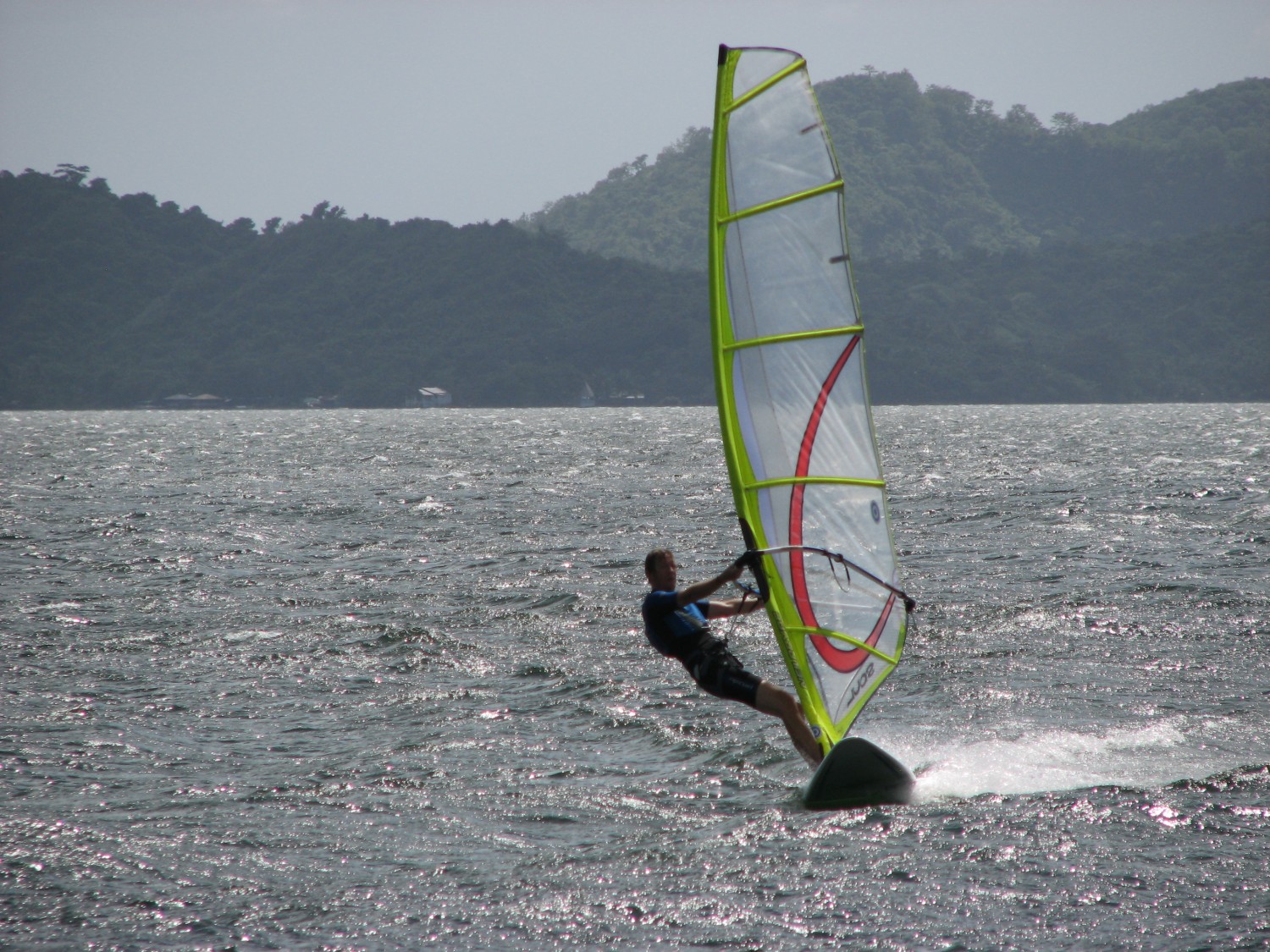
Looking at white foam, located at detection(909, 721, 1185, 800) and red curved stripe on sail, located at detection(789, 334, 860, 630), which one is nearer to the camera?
red curved stripe on sail, located at detection(789, 334, 860, 630)

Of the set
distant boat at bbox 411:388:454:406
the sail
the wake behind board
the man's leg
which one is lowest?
the wake behind board

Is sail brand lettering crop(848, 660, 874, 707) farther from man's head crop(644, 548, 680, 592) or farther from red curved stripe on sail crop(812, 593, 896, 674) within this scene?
man's head crop(644, 548, 680, 592)

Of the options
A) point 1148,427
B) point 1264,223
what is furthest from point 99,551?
point 1264,223

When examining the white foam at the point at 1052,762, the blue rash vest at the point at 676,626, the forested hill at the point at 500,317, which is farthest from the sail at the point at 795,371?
the forested hill at the point at 500,317

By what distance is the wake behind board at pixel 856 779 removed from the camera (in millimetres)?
7055

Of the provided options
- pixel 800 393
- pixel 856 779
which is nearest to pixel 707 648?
pixel 856 779

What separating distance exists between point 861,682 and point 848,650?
23cm

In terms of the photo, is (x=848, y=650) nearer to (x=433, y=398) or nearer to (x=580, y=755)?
(x=580, y=755)

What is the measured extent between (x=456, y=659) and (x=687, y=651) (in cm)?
485

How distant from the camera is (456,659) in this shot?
11.8 metres

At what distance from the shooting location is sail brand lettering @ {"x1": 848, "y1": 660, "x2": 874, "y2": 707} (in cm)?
727

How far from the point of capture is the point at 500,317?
470 feet

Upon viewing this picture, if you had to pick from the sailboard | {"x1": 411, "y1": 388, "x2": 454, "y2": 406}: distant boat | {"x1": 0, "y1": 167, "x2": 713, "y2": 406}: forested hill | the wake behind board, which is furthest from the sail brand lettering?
{"x1": 411, "y1": 388, "x2": 454, "y2": 406}: distant boat

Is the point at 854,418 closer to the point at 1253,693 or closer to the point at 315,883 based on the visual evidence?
the point at 315,883
